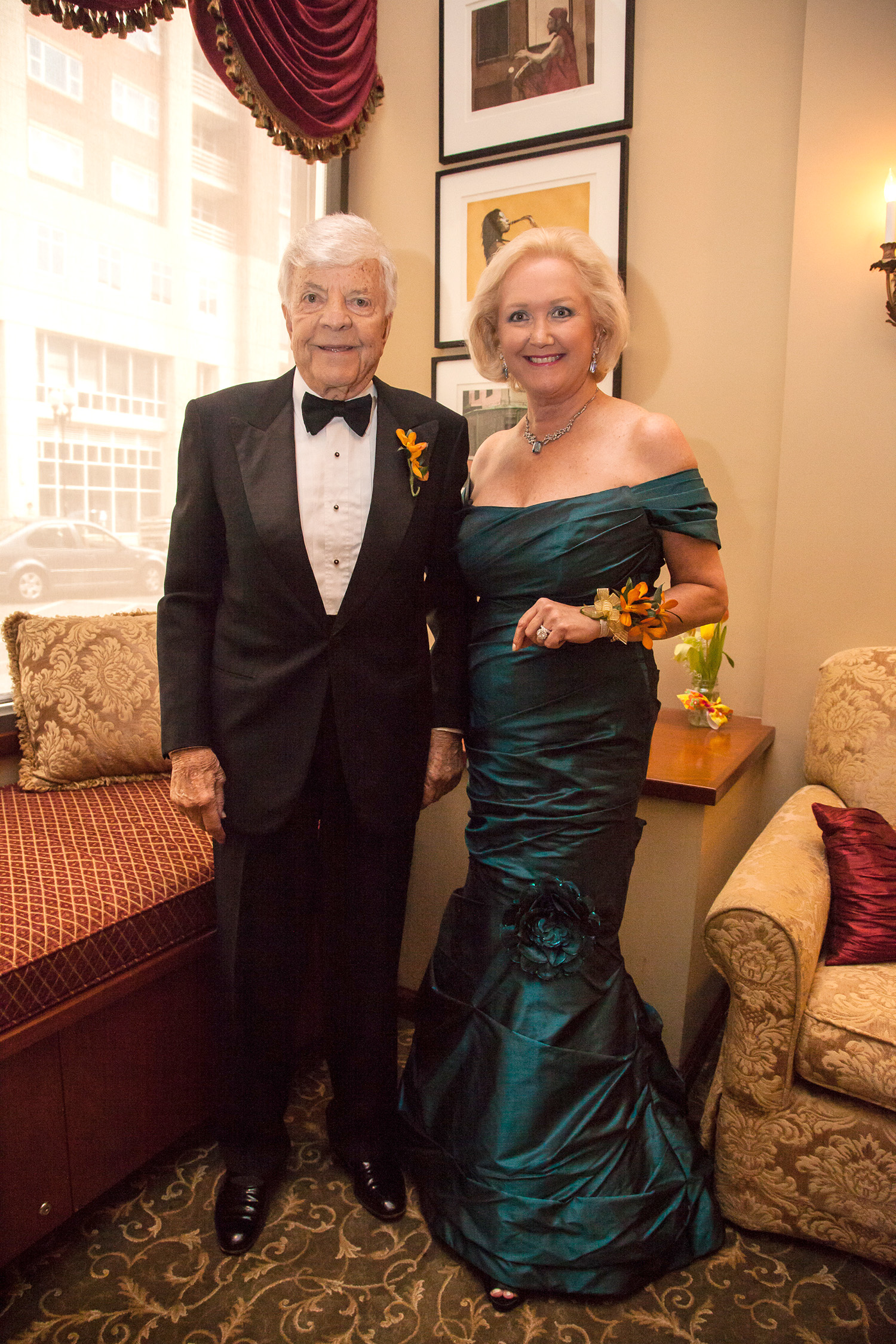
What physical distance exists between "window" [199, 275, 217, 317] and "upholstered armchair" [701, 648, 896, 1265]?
226 cm

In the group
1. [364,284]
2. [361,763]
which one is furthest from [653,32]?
[361,763]

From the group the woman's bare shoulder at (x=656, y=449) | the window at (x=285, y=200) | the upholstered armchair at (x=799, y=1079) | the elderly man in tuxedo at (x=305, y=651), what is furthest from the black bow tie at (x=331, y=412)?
the window at (x=285, y=200)

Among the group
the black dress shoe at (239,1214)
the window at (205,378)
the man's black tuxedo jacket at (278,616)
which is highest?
the window at (205,378)

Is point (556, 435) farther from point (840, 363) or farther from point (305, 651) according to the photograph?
point (840, 363)

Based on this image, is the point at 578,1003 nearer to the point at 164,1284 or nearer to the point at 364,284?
the point at 164,1284

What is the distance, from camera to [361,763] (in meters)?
1.60

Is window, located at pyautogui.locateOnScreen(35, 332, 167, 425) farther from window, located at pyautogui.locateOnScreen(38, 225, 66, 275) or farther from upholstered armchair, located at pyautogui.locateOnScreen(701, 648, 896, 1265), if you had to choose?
upholstered armchair, located at pyautogui.locateOnScreen(701, 648, 896, 1265)

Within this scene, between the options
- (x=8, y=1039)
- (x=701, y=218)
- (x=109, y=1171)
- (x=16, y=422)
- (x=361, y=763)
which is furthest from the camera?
(x=701, y=218)

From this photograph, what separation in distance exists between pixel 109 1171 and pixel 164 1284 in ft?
0.81

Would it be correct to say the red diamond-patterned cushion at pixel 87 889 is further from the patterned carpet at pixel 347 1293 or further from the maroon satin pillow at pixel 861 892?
the maroon satin pillow at pixel 861 892

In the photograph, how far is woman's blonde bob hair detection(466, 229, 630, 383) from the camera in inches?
63.3

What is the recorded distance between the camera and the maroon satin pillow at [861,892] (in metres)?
1.78

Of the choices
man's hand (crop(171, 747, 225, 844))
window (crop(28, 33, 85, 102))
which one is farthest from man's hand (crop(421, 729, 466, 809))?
window (crop(28, 33, 85, 102))

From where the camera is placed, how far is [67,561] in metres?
2.46
